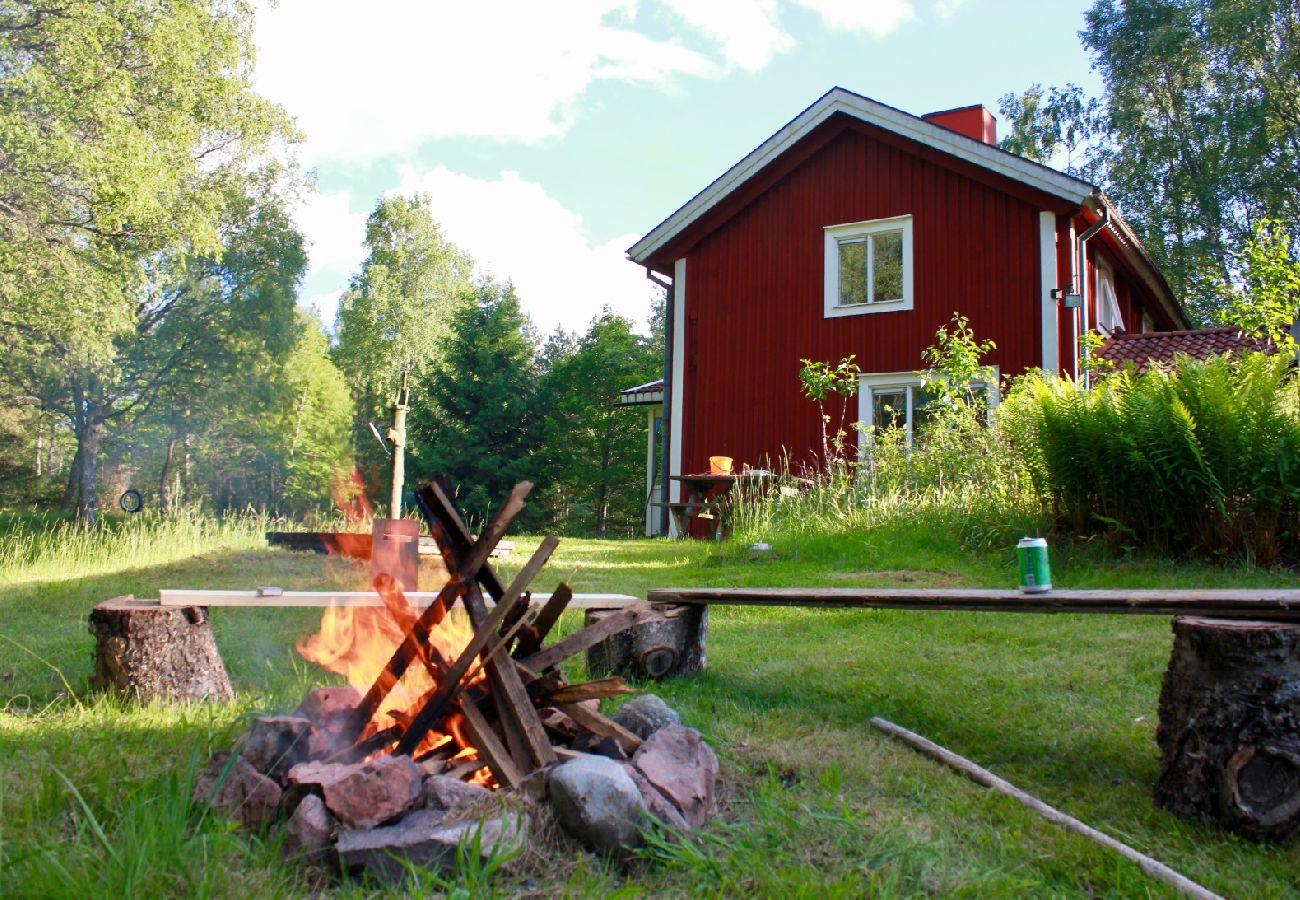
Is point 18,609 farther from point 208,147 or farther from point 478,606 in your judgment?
point 208,147

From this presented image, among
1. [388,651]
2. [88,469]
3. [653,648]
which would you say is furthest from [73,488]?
[388,651]

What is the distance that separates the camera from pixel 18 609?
617 cm

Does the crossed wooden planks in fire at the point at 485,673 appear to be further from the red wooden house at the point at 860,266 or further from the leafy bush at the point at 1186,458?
the red wooden house at the point at 860,266

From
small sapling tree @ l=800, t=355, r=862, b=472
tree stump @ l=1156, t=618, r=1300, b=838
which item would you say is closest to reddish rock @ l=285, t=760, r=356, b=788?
tree stump @ l=1156, t=618, r=1300, b=838

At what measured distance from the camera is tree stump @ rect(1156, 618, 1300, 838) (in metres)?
2.41

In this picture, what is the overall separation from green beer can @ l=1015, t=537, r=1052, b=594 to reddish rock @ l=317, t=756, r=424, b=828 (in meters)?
2.13

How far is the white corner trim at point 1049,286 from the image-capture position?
11.2m

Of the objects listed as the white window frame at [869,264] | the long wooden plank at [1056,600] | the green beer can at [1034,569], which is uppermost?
the white window frame at [869,264]

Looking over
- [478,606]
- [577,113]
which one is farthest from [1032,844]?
[577,113]

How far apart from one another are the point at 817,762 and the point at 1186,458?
4627 mm

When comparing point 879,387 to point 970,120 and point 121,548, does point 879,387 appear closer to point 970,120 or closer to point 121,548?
point 970,120

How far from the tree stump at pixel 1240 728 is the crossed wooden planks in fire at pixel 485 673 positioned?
157cm

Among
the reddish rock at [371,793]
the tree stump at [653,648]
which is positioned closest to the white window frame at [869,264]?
the tree stump at [653,648]

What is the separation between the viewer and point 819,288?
Answer: 42.2ft
